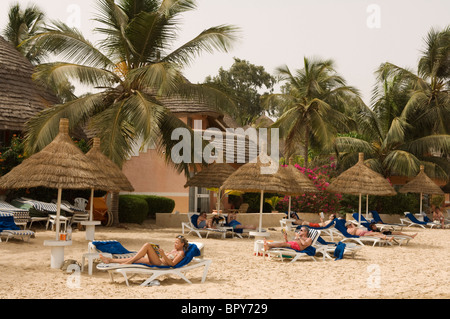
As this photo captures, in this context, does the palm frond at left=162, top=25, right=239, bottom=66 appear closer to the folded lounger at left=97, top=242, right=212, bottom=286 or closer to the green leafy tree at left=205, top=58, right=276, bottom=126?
the folded lounger at left=97, top=242, right=212, bottom=286

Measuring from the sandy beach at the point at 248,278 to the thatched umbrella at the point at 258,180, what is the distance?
5.28 feet

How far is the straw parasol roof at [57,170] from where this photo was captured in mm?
10367

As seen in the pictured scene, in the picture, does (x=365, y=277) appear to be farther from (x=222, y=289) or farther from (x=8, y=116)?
(x=8, y=116)

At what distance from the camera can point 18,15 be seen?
29.0 meters

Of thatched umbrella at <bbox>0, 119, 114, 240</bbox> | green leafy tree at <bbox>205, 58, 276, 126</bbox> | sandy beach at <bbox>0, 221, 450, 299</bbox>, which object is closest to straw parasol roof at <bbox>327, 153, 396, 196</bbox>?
sandy beach at <bbox>0, 221, 450, 299</bbox>

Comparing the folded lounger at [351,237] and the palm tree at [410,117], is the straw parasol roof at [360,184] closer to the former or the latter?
→ the folded lounger at [351,237]

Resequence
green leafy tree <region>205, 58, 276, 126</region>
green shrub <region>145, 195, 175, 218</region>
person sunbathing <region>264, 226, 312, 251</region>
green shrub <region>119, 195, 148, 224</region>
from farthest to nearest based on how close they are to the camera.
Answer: green leafy tree <region>205, 58, 276, 126</region> → green shrub <region>145, 195, 175, 218</region> → green shrub <region>119, 195, 148, 224</region> → person sunbathing <region>264, 226, 312, 251</region>

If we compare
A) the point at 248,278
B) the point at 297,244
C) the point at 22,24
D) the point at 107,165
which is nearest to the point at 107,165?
the point at 107,165

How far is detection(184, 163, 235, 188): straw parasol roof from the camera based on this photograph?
1688cm

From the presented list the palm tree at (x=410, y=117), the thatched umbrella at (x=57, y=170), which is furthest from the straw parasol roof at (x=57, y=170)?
the palm tree at (x=410, y=117)

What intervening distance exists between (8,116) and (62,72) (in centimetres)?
329

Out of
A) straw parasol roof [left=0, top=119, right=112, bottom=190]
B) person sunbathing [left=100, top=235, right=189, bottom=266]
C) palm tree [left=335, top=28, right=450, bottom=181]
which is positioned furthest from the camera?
palm tree [left=335, top=28, right=450, bottom=181]

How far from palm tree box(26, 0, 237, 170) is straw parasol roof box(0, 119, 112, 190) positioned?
12.4 feet
